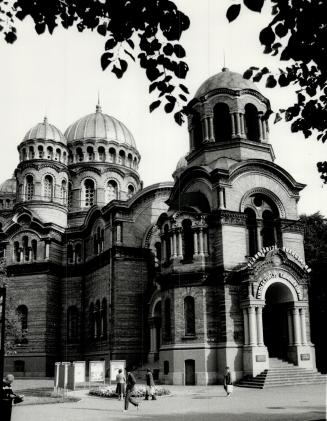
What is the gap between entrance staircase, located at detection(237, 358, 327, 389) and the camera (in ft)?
84.1

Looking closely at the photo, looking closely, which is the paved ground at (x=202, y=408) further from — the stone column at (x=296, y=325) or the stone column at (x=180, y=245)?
the stone column at (x=180, y=245)

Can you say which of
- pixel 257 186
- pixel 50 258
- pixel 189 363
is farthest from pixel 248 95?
pixel 50 258

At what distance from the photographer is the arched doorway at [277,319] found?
29078mm

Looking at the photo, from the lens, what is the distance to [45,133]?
45.1 metres

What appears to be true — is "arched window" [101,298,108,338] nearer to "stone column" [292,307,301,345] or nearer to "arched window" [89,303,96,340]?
"arched window" [89,303,96,340]

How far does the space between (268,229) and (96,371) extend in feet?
41.6

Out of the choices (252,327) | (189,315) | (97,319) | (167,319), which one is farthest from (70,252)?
(252,327)

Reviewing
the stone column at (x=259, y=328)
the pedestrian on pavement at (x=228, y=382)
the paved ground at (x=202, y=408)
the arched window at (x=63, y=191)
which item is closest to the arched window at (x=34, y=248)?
the arched window at (x=63, y=191)

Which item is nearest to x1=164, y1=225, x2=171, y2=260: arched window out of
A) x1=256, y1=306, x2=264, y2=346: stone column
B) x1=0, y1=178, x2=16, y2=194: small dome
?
x1=256, y1=306, x2=264, y2=346: stone column

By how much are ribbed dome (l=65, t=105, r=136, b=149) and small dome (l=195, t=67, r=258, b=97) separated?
16.9m

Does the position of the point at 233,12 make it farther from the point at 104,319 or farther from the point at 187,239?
the point at 104,319

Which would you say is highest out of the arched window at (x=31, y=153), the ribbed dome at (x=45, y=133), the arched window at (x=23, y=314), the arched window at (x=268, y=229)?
the ribbed dome at (x=45, y=133)

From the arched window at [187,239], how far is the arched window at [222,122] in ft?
19.1

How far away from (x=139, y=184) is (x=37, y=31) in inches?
1711
